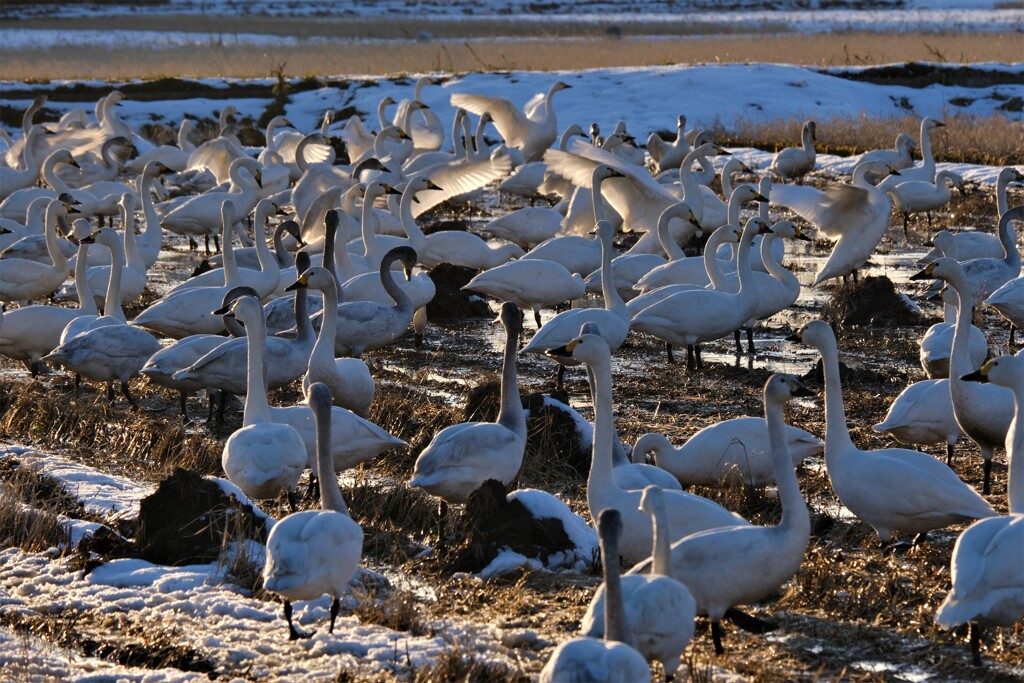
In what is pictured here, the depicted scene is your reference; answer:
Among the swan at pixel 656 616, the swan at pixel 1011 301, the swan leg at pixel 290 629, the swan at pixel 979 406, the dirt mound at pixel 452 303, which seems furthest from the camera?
the dirt mound at pixel 452 303

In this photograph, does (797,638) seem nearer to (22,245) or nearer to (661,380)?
(661,380)

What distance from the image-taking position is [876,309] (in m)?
11.9

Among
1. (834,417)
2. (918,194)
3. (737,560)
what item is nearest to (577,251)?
(918,194)

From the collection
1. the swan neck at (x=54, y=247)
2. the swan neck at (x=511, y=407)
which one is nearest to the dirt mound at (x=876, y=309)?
the swan neck at (x=511, y=407)

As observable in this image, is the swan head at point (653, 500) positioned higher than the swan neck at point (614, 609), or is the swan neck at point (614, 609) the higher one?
the swan head at point (653, 500)

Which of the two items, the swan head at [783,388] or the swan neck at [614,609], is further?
the swan head at [783,388]

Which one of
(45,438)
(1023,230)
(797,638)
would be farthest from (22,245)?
(1023,230)

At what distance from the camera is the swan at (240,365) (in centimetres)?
848

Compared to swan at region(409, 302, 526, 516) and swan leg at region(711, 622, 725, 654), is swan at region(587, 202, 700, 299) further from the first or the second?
swan leg at region(711, 622, 725, 654)

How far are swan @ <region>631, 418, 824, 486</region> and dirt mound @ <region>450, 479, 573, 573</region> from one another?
1.16 metres

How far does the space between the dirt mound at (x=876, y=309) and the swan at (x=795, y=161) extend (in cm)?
802

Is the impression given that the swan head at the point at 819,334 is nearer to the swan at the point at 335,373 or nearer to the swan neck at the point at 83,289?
the swan at the point at 335,373

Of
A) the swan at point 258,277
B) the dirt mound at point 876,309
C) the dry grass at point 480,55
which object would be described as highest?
the dry grass at point 480,55

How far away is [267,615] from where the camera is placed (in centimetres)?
538
